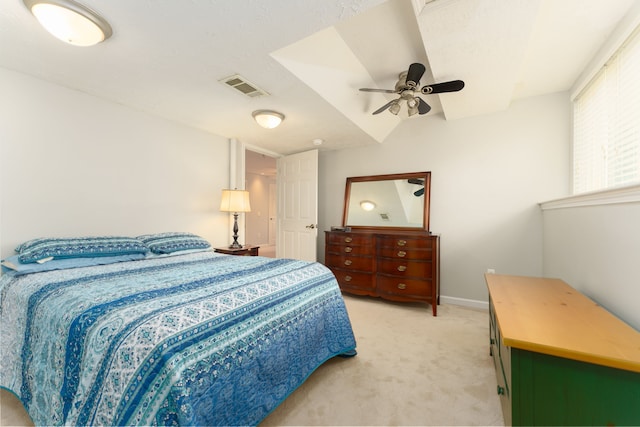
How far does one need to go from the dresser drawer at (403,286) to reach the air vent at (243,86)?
2.48m

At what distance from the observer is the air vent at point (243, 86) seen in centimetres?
219

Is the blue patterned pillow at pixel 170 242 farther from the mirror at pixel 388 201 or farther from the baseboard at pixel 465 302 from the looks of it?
the baseboard at pixel 465 302

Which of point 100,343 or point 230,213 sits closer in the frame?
point 100,343

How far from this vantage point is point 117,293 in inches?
49.5

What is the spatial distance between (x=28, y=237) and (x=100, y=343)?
1900 millimetres

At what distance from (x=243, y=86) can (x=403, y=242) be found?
237 cm

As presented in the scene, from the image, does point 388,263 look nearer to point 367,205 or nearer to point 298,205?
point 367,205

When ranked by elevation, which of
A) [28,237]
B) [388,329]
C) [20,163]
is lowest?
[388,329]

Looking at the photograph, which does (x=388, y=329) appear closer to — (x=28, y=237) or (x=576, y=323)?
(x=576, y=323)

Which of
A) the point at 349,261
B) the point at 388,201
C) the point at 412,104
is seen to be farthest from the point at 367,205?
the point at 412,104

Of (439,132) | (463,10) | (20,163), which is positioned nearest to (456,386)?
(463,10)

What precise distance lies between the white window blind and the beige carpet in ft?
4.84

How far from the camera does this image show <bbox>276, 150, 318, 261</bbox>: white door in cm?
400

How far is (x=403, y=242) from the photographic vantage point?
10.3 feet
